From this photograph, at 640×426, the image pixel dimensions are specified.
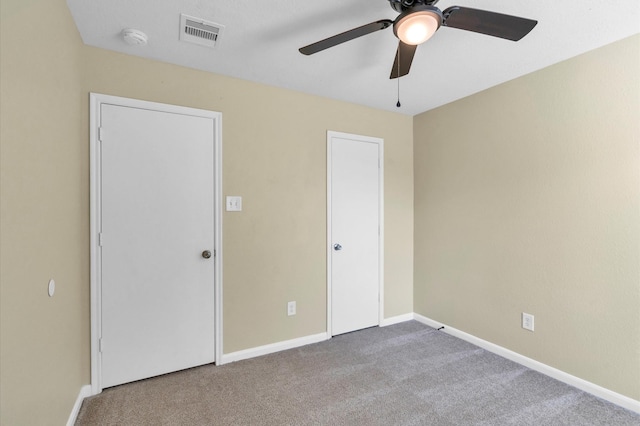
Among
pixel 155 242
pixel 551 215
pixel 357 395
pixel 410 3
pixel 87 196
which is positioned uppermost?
pixel 410 3

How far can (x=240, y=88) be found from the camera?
2666 millimetres

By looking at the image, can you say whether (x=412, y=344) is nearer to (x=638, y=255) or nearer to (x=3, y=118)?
(x=638, y=255)

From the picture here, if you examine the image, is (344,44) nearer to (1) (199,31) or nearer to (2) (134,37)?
(1) (199,31)

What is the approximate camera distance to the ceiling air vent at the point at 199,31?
1870 millimetres

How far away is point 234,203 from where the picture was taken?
2629mm

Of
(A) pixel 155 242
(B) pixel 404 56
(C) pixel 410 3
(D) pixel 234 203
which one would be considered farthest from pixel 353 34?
(A) pixel 155 242

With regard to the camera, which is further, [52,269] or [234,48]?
[234,48]

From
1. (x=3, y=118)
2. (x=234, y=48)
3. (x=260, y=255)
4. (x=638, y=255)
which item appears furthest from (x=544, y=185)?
(x=3, y=118)

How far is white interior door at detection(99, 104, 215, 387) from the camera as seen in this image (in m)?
2.21

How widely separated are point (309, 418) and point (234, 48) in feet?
8.40

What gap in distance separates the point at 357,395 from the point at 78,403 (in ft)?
6.06

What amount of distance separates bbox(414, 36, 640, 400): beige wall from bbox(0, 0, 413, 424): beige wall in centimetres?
71

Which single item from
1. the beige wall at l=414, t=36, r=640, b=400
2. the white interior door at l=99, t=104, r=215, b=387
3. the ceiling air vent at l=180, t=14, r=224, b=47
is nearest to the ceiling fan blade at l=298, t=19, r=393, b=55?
the ceiling air vent at l=180, t=14, r=224, b=47

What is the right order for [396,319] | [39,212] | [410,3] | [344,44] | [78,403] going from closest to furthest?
[39,212]
[410,3]
[78,403]
[344,44]
[396,319]
